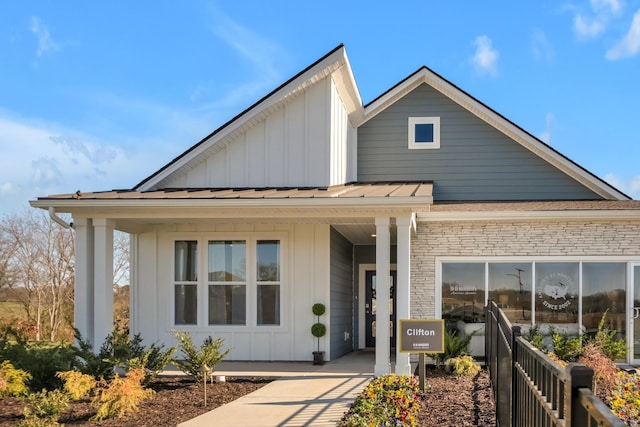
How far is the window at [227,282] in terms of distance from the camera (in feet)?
45.5

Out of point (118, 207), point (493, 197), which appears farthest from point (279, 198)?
point (493, 197)

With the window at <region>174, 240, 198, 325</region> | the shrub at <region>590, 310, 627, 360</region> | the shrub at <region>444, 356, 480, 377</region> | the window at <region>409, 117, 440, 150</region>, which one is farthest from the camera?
the window at <region>409, 117, 440, 150</region>

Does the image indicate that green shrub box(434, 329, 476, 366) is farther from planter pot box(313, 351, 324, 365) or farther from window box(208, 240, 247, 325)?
window box(208, 240, 247, 325)

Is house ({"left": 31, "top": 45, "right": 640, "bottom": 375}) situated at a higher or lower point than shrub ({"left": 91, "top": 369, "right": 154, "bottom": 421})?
higher

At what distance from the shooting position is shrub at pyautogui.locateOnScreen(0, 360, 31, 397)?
31.4 feet

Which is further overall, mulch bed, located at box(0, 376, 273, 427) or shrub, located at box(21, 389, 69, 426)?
mulch bed, located at box(0, 376, 273, 427)

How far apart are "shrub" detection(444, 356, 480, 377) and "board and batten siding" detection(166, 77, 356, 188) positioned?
4286 mm

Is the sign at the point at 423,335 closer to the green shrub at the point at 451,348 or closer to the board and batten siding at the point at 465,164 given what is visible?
the green shrub at the point at 451,348

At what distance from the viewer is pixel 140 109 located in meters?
18.1

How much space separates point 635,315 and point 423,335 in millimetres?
5686

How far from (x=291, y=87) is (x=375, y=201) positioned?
3.69 metres

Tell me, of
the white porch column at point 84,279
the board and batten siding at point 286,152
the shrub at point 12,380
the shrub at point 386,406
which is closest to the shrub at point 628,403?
the shrub at point 386,406

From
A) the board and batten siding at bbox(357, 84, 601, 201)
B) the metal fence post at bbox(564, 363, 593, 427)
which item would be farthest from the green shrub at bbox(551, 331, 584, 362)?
the metal fence post at bbox(564, 363, 593, 427)

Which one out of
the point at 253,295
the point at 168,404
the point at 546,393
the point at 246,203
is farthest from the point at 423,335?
the point at 546,393
